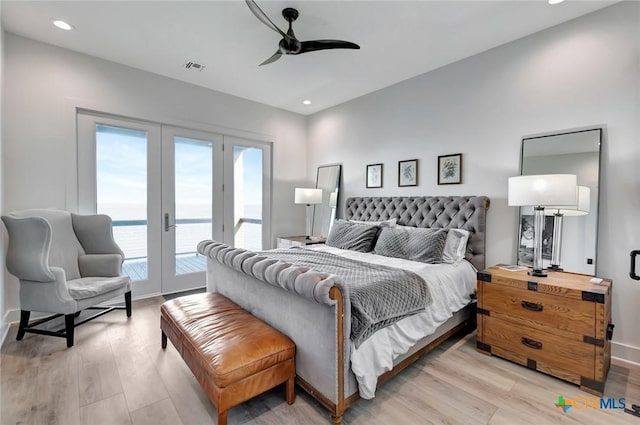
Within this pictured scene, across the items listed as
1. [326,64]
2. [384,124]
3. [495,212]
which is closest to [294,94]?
[326,64]

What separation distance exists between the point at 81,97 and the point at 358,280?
380cm

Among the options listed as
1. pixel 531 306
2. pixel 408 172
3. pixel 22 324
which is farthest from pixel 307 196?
pixel 22 324

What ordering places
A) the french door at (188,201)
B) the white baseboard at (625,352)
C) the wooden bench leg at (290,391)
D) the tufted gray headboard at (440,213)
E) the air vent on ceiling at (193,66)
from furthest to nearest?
the french door at (188,201), the air vent on ceiling at (193,66), the tufted gray headboard at (440,213), the white baseboard at (625,352), the wooden bench leg at (290,391)

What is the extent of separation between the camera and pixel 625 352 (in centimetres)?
239

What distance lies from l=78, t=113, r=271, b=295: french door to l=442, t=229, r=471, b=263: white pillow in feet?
10.4

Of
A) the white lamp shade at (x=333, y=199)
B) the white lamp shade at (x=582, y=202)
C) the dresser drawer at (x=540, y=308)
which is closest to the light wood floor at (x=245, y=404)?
the dresser drawer at (x=540, y=308)

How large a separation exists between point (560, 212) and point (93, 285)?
176 inches

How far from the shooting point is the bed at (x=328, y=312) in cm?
165

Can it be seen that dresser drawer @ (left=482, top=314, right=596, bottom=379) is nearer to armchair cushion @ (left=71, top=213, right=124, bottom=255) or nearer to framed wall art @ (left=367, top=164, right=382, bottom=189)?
framed wall art @ (left=367, top=164, right=382, bottom=189)

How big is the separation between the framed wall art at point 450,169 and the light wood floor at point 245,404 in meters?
1.87

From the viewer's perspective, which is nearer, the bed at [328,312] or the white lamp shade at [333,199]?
the bed at [328,312]

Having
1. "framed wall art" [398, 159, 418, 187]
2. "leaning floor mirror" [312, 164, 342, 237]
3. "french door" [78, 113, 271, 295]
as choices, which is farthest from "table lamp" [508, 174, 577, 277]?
"french door" [78, 113, 271, 295]

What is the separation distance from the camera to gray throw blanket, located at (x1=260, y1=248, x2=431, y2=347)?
174cm

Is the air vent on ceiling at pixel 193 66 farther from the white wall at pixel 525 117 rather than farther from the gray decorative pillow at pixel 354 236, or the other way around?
the gray decorative pillow at pixel 354 236
